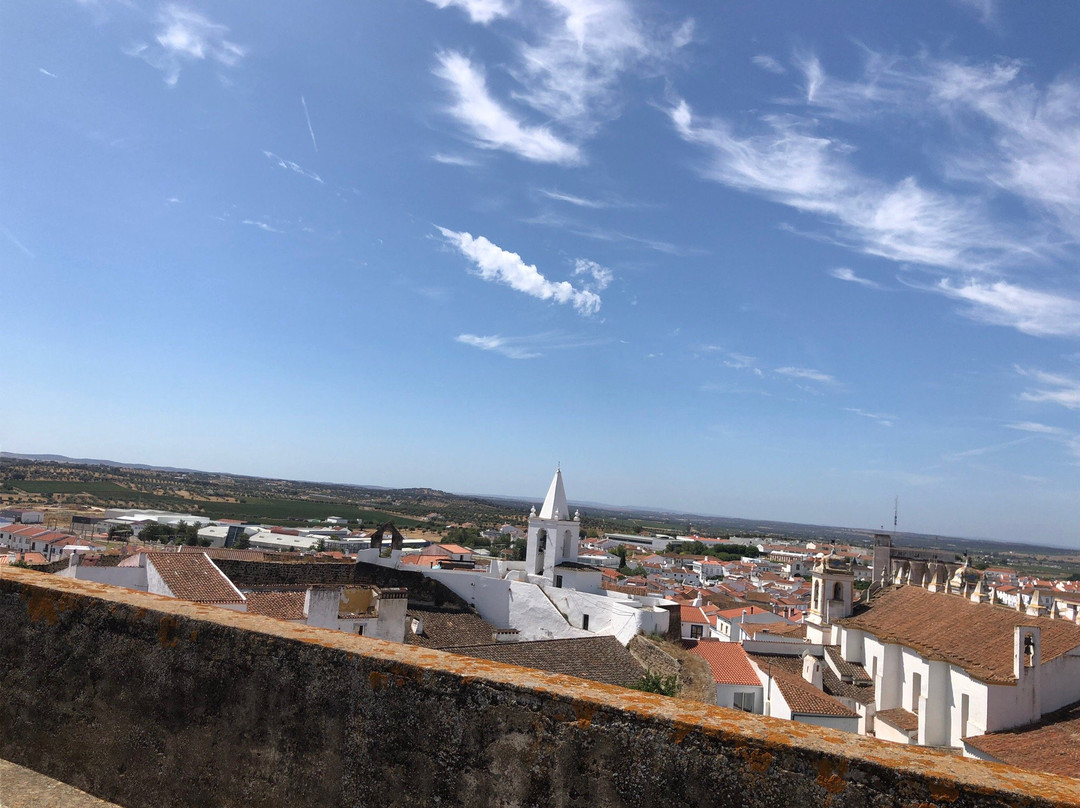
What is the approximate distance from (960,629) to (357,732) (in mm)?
26979

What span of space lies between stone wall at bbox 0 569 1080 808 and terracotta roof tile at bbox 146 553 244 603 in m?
14.1

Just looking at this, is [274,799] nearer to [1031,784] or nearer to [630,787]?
[630,787]

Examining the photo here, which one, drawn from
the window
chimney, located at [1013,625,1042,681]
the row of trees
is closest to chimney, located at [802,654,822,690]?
the window

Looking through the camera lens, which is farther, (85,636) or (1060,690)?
(1060,690)

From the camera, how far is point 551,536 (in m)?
28.5

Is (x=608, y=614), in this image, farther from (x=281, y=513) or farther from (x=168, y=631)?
(x=281, y=513)

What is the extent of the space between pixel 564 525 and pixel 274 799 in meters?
26.3

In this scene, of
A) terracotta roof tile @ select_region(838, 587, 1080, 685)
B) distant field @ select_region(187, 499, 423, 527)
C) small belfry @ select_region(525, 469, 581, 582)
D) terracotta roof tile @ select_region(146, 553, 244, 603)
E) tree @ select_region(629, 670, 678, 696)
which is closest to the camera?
terracotta roof tile @ select_region(146, 553, 244, 603)

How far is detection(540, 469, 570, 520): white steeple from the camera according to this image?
28794mm

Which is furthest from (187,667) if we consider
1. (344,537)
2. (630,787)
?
(344,537)

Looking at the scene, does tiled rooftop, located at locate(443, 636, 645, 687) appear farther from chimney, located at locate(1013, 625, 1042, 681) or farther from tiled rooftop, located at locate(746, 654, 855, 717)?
chimney, located at locate(1013, 625, 1042, 681)

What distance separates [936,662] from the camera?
70.7ft

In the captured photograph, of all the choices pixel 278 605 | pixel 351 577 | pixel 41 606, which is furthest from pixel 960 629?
pixel 41 606

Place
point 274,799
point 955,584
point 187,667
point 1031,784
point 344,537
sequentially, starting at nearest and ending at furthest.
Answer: point 1031,784, point 274,799, point 187,667, point 955,584, point 344,537
